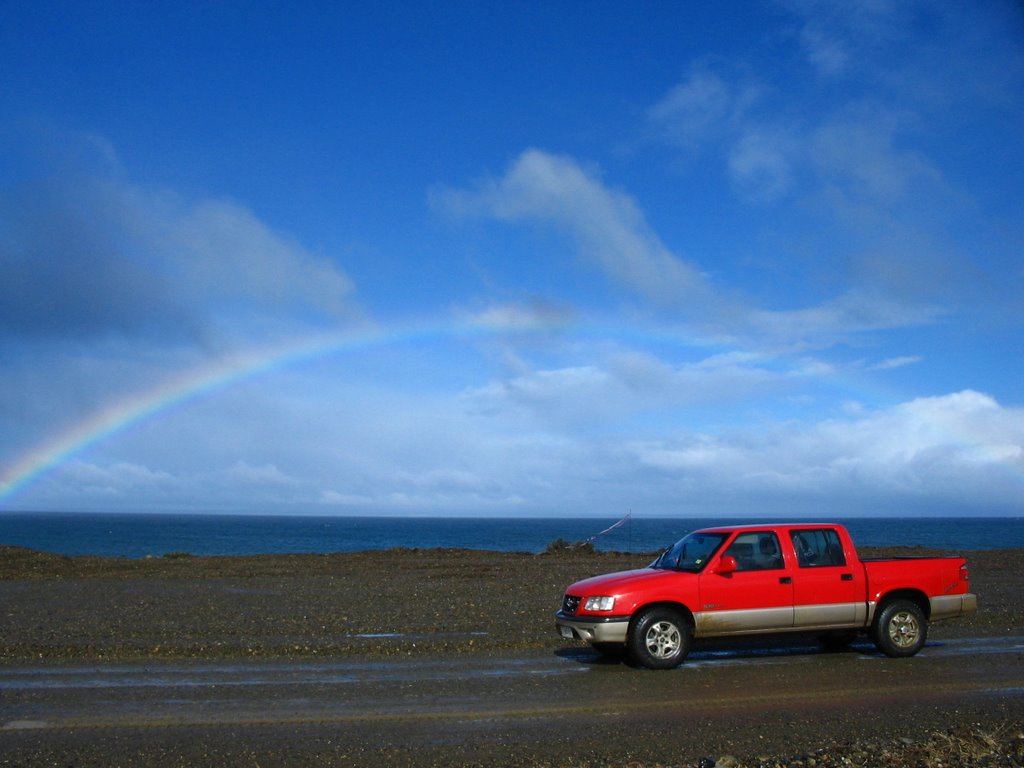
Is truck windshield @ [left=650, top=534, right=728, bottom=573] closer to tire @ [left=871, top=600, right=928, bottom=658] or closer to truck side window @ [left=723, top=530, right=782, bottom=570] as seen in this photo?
truck side window @ [left=723, top=530, right=782, bottom=570]

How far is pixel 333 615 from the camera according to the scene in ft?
55.8

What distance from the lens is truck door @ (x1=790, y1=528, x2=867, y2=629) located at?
12070mm

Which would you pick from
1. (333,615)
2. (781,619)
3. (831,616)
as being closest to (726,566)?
(781,619)

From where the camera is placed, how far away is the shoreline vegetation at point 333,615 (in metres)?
7.46

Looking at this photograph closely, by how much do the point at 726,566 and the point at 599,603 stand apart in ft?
5.64

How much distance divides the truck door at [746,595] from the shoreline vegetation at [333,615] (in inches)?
101

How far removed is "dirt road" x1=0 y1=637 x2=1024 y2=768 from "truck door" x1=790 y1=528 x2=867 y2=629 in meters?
0.54

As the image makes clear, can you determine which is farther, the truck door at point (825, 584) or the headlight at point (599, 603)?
the truck door at point (825, 584)

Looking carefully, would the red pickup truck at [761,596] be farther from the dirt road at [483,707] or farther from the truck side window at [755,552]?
the dirt road at [483,707]

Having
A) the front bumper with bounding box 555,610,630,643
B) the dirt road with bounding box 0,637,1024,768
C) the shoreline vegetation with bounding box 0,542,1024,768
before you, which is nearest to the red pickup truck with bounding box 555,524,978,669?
the front bumper with bounding box 555,610,630,643

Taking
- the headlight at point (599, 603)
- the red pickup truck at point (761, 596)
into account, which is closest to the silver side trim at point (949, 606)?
the red pickup truck at point (761, 596)

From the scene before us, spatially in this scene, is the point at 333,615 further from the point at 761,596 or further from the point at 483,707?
the point at 483,707

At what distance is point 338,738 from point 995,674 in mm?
7650

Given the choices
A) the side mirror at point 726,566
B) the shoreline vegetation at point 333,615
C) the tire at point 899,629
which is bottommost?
the shoreline vegetation at point 333,615
